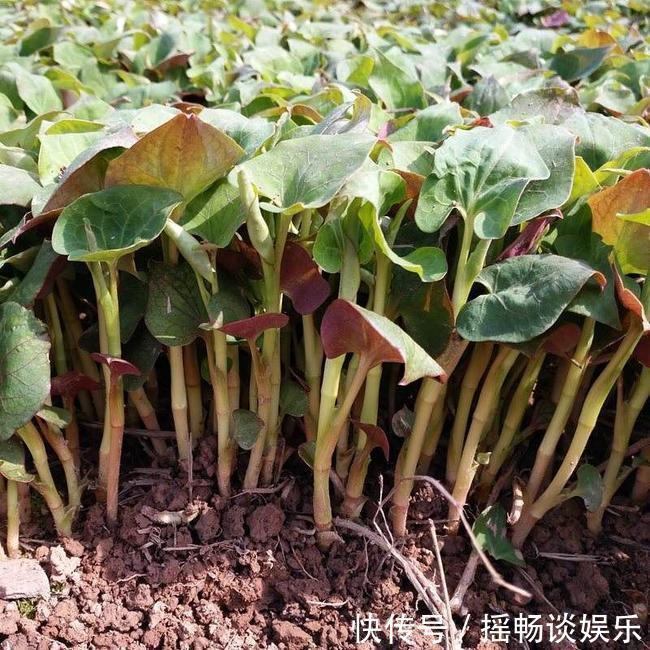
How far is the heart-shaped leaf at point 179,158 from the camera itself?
899 millimetres

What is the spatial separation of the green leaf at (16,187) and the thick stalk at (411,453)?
0.59 metres

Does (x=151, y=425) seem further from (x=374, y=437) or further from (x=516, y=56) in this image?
(x=516, y=56)

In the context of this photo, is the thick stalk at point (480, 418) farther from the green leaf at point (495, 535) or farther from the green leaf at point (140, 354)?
the green leaf at point (140, 354)

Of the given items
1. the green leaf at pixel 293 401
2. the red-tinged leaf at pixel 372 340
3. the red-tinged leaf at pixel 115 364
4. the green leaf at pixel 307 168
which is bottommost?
the green leaf at pixel 293 401

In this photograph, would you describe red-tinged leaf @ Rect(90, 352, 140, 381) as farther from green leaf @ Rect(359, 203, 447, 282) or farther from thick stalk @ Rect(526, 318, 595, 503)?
thick stalk @ Rect(526, 318, 595, 503)

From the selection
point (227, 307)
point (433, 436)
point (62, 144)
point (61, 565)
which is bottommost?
point (61, 565)

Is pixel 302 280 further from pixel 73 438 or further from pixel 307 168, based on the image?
pixel 73 438

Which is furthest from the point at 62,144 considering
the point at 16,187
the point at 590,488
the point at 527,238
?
the point at 590,488

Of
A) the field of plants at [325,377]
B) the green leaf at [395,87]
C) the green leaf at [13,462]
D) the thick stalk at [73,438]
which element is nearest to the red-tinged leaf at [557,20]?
the green leaf at [395,87]

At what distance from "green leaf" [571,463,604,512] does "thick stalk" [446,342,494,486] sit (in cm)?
17

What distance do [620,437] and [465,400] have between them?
9.0 inches

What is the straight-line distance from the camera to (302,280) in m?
0.96

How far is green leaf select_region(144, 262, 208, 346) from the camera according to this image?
39.5 inches

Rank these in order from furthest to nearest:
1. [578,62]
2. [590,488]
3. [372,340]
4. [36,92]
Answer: [578,62] → [36,92] → [590,488] → [372,340]
